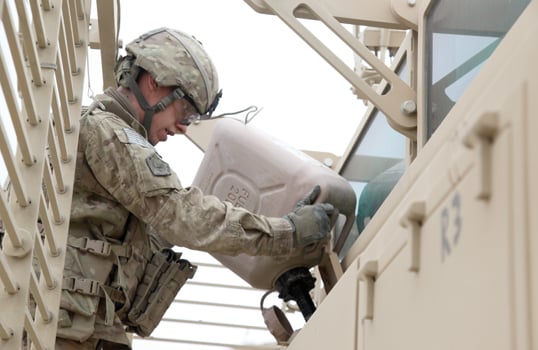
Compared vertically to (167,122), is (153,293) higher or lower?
lower

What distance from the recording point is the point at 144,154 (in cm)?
355

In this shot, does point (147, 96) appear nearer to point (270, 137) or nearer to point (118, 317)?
point (270, 137)

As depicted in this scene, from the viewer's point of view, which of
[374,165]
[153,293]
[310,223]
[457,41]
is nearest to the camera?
[310,223]

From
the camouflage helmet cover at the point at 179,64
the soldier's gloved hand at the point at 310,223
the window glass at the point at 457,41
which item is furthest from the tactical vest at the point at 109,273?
the window glass at the point at 457,41

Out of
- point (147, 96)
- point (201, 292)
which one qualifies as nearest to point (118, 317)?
point (147, 96)

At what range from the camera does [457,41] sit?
3.53 m

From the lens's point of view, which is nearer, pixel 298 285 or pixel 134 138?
pixel 134 138

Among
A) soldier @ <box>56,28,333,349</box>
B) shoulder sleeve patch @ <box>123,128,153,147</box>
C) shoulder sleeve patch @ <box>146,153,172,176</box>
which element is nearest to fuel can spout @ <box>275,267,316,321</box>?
soldier @ <box>56,28,333,349</box>

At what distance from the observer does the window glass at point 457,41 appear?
309cm

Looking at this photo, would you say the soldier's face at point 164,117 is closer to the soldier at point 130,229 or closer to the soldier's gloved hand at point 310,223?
the soldier at point 130,229

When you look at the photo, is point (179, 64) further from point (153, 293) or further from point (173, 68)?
point (153, 293)

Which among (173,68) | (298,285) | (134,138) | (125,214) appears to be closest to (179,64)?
(173,68)

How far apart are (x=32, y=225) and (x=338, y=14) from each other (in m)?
2.19

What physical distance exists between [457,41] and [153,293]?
1.43 m
